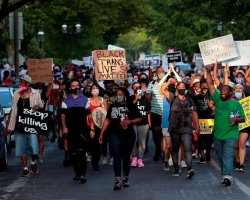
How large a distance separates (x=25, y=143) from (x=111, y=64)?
19.7ft

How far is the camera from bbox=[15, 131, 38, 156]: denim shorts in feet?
49.2

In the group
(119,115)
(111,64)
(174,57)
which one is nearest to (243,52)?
(111,64)

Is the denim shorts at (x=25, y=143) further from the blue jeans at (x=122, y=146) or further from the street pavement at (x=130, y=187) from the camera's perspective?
the blue jeans at (x=122, y=146)

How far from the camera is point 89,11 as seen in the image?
188 ft

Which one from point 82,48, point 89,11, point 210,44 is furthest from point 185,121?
point 82,48

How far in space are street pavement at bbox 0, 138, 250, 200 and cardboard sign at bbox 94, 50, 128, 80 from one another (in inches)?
165

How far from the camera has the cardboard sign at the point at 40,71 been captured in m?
22.2

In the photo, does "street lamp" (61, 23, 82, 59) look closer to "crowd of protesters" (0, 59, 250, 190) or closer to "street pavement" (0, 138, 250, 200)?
"crowd of protesters" (0, 59, 250, 190)

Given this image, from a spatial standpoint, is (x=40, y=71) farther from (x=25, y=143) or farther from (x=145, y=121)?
(x=25, y=143)

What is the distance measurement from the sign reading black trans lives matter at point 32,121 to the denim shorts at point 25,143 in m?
0.10

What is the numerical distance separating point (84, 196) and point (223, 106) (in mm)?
2734

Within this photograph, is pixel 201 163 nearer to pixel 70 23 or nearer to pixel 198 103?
pixel 198 103

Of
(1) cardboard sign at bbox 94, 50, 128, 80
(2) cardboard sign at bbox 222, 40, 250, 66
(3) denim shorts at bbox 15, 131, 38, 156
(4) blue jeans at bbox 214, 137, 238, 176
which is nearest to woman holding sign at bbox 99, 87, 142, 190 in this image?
(4) blue jeans at bbox 214, 137, 238, 176

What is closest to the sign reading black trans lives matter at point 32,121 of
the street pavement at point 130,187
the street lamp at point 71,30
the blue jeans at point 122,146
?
the street pavement at point 130,187
